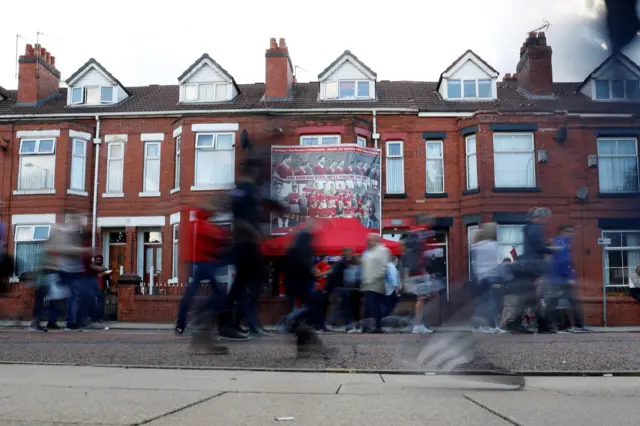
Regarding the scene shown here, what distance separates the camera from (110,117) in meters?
24.8

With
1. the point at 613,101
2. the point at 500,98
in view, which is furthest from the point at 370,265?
the point at 500,98

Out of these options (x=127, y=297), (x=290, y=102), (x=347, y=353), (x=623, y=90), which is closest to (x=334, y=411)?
(x=623, y=90)

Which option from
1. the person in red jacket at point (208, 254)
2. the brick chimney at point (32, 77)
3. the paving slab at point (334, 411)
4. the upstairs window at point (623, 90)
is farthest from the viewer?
the brick chimney at point (32, 77)

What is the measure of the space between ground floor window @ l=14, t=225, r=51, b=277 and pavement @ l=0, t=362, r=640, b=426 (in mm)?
19601

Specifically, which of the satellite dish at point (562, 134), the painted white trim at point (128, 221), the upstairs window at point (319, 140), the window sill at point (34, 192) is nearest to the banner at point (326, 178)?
the upstairs window at point (319, 140)

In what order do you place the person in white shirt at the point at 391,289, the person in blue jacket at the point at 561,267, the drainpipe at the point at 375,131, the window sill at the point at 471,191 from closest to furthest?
the person in blue jacket at the point at 561,267 < the person in white shirt at the point at 391,289 < the window sill at the point at 471,191 < the drainpipe at the point at 375,131

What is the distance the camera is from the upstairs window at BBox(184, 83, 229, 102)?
25031 mm

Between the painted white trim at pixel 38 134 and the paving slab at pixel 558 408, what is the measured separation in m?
22.9

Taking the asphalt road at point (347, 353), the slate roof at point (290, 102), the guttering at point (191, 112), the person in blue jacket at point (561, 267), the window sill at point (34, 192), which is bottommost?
the asphalt road at point (347, 353)

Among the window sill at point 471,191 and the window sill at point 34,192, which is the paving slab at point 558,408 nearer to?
the window sill at point 471,191

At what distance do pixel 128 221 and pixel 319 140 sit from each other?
8450 millimetres


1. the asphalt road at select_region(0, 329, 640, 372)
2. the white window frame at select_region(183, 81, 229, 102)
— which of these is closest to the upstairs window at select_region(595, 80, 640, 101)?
the asphalt road at select_region(0, 329, 640, 372)

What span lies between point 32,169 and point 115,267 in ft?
16.6

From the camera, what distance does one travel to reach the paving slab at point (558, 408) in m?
3.49
